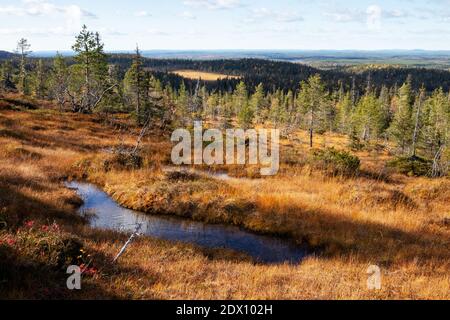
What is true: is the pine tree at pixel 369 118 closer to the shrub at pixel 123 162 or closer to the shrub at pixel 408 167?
the shrub at pixel 408 167

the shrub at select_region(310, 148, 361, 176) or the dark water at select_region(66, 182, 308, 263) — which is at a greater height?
the shrub at select_region(310, 148, 361, 176)

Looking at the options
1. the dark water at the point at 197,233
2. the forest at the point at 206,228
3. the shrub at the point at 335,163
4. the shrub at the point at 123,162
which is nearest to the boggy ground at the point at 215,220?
the forest at the point at 206,228

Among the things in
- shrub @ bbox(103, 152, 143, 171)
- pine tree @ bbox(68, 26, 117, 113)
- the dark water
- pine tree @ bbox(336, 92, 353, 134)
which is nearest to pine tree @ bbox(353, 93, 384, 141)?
pine tree @ bbox(336, 92, 353, 134)

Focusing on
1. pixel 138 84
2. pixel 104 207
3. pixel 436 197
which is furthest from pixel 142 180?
pixel 138 84

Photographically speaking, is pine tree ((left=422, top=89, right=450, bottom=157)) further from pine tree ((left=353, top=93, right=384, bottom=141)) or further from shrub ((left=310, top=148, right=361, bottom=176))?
shrub ((left=310, top=148, right=361, bottom=176))

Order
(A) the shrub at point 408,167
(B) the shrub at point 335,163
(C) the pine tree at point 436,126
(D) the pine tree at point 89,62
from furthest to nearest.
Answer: (C) the pine tree at point 436,126
(D) the pine tree at point 89,62
(A) the shrub at point 408,167
(B) the shrub at point 335,163

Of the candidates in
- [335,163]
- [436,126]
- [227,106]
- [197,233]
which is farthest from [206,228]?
[227,106]

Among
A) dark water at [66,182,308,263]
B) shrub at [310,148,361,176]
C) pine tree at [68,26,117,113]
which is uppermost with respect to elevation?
pine tree at [68,26,117,113]

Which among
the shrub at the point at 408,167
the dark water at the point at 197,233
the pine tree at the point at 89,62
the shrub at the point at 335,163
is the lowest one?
the shrub at the point at 408,167
